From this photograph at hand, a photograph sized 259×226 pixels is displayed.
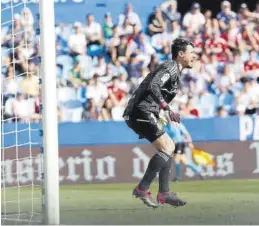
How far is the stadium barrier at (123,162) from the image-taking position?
47.4 feet

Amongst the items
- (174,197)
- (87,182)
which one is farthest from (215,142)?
(174,197)

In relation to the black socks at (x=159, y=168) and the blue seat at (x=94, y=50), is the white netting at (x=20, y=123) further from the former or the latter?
the black socks at (x=159, y=168)

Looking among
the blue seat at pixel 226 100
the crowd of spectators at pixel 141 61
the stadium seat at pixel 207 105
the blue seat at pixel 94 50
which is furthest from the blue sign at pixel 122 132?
the blue seat at pixel 94 50

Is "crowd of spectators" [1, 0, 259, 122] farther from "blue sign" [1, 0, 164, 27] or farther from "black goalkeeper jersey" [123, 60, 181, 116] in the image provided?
"black goalkeeper jersey" [123, 60, 181, 116]

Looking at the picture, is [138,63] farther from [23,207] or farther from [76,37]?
[23,207]

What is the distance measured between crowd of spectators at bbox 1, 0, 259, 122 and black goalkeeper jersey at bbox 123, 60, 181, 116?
24.2ft

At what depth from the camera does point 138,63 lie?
16422mm

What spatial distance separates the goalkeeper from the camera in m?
14.5

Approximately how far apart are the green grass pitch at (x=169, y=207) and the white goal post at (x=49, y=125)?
1.25ft

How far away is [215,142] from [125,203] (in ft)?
14.9

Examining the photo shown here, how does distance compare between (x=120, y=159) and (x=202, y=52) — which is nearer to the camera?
(x=120, y=159)

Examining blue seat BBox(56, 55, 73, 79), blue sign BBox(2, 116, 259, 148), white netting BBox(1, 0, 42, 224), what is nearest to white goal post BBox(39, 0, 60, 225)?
white netting BBox(1, 0, 42, 224)

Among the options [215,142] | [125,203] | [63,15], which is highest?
[63,15]

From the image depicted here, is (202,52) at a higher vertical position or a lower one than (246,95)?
higher
